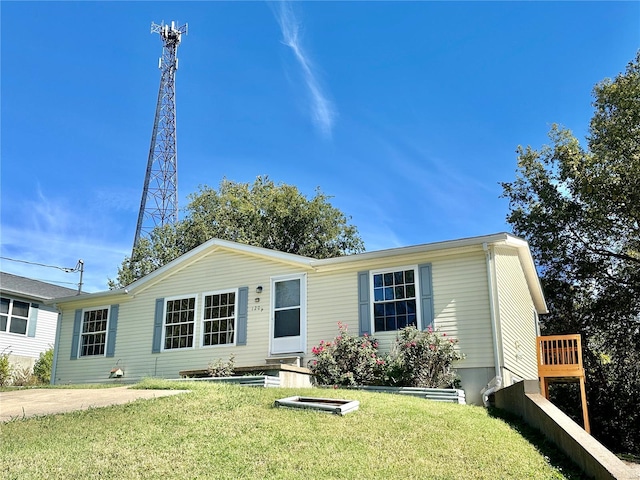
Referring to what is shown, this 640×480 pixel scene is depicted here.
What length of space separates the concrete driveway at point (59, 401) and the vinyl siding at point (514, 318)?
21.0 feet

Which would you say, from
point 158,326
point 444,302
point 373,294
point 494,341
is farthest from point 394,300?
point 158,326

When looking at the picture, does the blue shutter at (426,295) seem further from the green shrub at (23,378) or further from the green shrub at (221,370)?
the green shrub at (23,378)

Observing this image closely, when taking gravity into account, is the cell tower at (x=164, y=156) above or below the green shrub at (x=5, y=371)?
above

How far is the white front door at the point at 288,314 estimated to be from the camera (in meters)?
12.7

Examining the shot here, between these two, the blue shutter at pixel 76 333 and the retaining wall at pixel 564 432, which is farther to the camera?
the blue shutter at pixel 76 333

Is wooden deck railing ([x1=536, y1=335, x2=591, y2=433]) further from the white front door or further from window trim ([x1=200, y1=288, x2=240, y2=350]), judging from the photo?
window trim ([x1=200, y1=288, x2=240, y2=350])

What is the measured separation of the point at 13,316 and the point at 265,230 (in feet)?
38.1

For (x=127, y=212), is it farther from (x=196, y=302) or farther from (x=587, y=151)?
(x=587, y=151)

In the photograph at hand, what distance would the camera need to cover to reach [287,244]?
27875 mm

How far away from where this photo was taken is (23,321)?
2161cm

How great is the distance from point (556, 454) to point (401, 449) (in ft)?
6.50

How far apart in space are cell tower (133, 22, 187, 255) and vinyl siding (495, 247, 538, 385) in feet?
59.2

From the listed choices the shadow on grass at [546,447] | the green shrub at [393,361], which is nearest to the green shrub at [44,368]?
the green shrub at [393,361]

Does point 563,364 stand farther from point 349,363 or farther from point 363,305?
point 349,363
